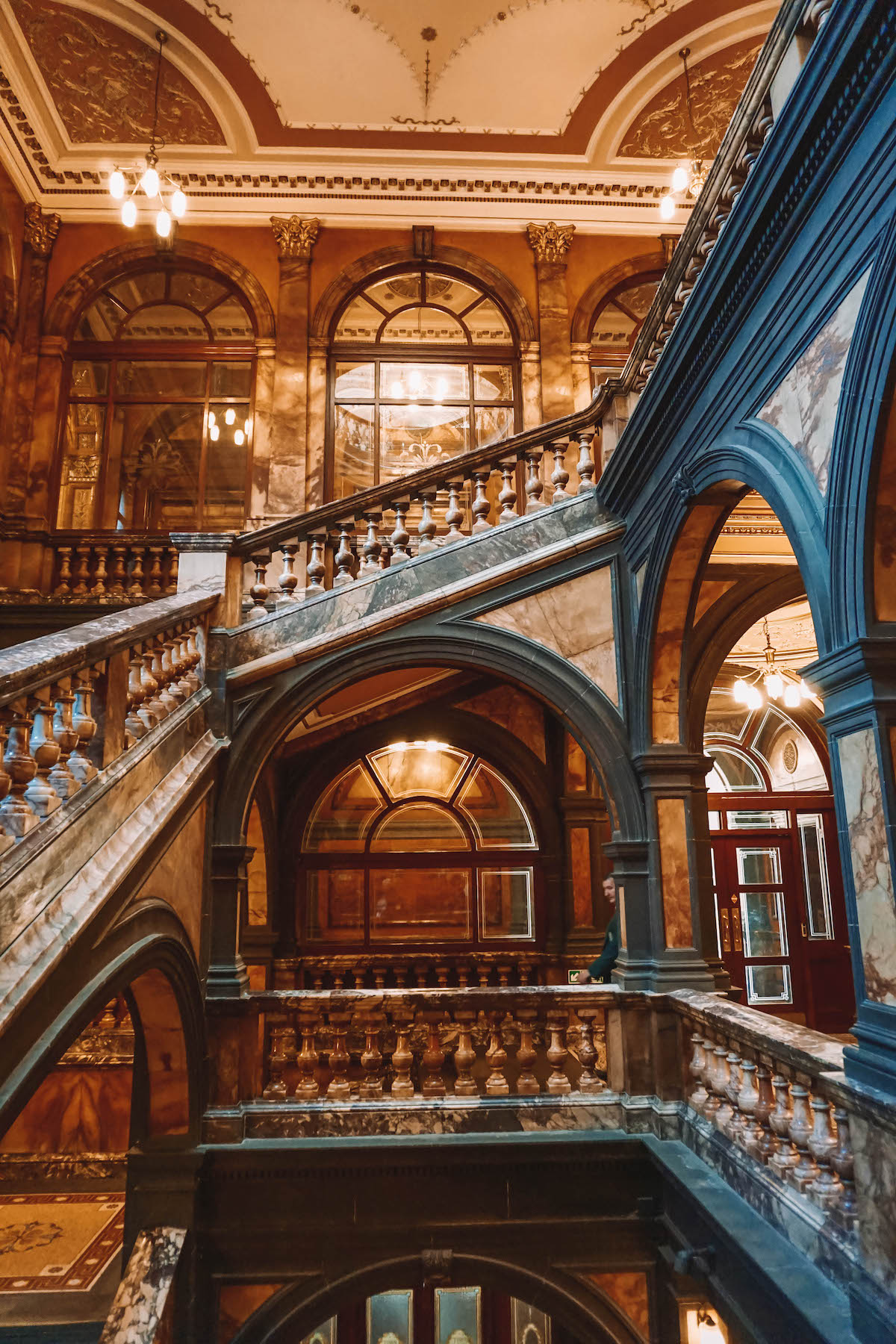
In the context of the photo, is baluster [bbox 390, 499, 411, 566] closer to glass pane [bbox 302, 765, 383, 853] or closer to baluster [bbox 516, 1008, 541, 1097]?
baluster [bbox 516, 1008, 541, 1097]

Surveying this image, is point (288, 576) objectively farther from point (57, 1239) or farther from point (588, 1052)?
point (57, 1239)

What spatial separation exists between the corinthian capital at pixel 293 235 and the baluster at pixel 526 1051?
7790mm

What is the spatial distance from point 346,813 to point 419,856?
906mm

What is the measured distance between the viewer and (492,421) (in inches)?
376

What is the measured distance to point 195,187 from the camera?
9.38 metres

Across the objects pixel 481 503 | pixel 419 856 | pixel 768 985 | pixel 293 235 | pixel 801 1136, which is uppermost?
pixel 293 235

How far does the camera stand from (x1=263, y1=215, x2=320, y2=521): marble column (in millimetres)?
8828

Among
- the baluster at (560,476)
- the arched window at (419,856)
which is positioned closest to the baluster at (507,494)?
the baluster at (560,476)

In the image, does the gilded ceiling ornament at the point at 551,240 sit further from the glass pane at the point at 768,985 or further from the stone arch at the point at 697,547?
the glass pane at the point at 768,985

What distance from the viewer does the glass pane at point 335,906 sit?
938 centimetres

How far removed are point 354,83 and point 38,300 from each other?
383 centimetres

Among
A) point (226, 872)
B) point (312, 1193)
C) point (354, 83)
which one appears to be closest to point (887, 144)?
point (226, 872)

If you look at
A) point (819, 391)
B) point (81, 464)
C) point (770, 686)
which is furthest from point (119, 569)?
point (819, 391)

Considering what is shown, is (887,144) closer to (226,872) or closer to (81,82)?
(226,872)
